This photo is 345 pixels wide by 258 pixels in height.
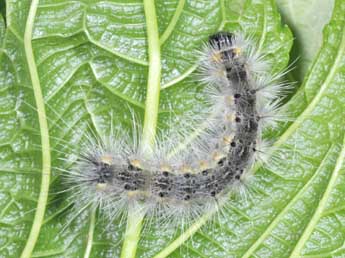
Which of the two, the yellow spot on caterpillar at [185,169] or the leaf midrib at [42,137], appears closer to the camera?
the leaf midrib at [42,137]

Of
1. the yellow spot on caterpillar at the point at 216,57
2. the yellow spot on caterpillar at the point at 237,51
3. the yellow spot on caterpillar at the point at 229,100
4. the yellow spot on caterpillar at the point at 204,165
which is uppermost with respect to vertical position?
the yellow spot on caterpillar at the point at 237,51

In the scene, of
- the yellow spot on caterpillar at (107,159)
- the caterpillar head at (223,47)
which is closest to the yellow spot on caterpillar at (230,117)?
the caterpillar head at (223,47)

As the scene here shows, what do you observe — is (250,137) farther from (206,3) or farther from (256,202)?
(206,3)

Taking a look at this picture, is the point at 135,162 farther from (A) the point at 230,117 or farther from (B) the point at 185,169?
(A) the point at 230,117

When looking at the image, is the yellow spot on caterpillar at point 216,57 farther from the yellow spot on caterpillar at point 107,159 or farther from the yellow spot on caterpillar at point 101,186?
the yellow spot on caterpillar at point 101,186

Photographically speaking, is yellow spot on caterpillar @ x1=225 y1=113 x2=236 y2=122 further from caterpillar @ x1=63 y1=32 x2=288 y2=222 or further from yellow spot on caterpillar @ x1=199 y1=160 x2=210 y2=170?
yellow spot on caterpillar @ x1=199 y1=160 x2=210 y2=170

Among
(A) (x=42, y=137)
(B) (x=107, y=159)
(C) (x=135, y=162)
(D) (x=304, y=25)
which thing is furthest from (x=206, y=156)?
(D) (x=304, y=25)

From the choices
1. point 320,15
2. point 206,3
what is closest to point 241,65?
point 206,3
